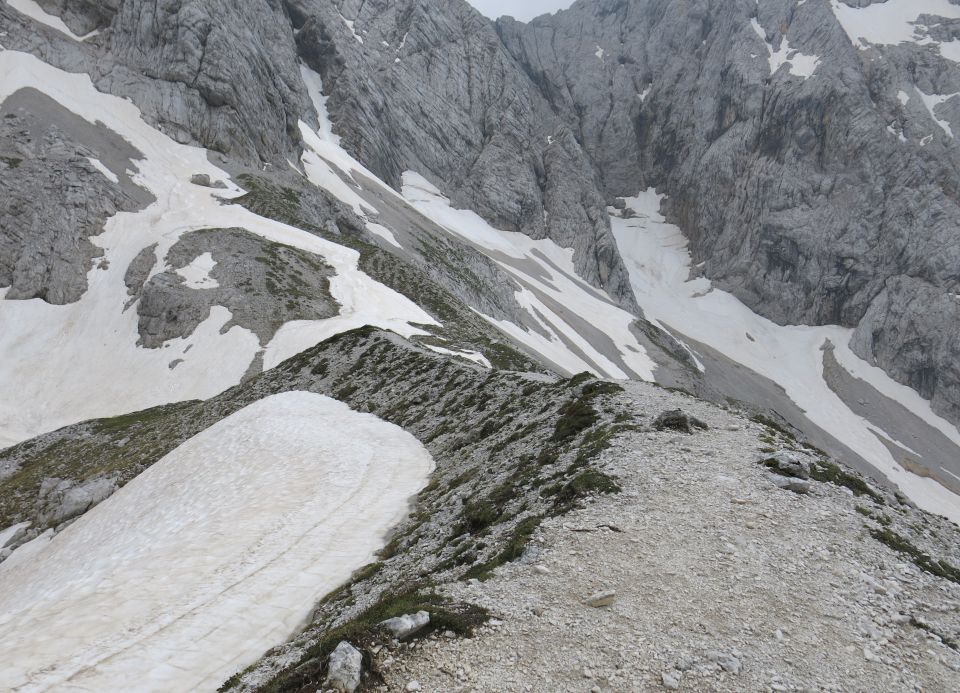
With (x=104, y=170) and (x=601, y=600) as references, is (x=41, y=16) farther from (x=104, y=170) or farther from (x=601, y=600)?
(x=601, y=600)

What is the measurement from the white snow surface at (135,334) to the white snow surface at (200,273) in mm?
4215

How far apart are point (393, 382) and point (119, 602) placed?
71.8 feet

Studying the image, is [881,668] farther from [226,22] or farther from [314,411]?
[226,22]

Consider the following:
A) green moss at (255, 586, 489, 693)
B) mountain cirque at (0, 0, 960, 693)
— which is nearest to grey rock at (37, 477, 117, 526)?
mountain cirque at (0, 0, 960, 693)

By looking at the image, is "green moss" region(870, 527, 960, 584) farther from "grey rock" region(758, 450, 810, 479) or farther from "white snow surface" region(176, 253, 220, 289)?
"white snow surface" region(176, 253, 220, 289)

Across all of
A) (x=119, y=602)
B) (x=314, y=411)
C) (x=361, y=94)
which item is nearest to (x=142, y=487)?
(x=314, y=411)

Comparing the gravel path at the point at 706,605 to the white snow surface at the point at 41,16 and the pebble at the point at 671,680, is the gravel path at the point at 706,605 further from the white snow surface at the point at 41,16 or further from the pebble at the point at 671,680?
the white snow surface at the point at 41,16

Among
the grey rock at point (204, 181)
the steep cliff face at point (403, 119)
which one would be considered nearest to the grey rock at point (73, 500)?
the grey rock at point (204, 181)

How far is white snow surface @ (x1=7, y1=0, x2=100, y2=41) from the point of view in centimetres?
10031

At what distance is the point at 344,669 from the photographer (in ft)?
28.0

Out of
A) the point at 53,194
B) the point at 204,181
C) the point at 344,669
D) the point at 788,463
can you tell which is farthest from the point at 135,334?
the point at 788,463

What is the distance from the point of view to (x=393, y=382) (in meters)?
36.2

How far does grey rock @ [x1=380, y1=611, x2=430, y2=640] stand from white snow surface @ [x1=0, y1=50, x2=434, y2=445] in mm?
44084

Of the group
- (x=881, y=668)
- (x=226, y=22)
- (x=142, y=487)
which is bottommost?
(x=142, y=487)
